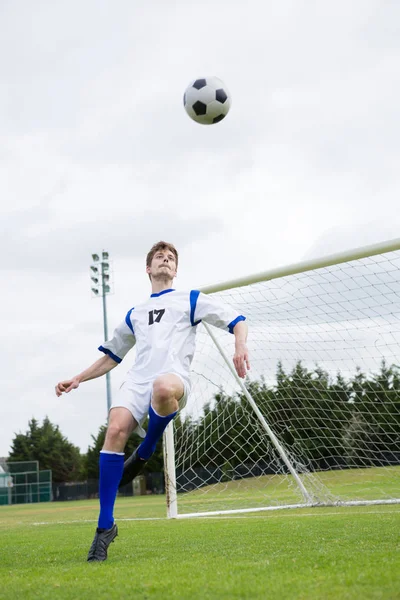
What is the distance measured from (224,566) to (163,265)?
2.38 meters

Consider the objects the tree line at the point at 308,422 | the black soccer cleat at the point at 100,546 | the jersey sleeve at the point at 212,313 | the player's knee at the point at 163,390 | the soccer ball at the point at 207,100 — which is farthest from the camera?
the tree line at the point at 308,422

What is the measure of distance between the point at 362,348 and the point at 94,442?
4942 centimetres

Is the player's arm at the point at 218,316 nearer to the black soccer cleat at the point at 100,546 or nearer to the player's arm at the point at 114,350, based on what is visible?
the player's arm at the point at 114,350

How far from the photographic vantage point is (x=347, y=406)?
9.87 metres

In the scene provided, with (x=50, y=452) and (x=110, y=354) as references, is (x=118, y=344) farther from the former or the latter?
(x=50, y=452)

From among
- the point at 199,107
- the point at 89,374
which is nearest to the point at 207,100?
the point at 199,107

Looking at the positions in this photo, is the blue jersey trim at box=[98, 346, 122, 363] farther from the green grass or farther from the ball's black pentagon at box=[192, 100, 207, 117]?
Result: the ball's black pentagon at box=[192, 100, 207, 117]

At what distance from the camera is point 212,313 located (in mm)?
4871

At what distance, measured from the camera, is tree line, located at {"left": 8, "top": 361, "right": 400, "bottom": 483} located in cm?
Result: 962

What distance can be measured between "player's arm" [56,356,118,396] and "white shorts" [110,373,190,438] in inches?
21.8

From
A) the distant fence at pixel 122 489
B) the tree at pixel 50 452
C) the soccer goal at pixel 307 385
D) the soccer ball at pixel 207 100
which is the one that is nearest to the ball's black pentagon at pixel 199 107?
the soccer ball at pixel 207 100

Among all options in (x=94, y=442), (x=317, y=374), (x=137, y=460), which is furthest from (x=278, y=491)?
(x=94, y=442)

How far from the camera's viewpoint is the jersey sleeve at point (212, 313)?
480 cm

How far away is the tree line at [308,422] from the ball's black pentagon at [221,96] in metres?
4.06
